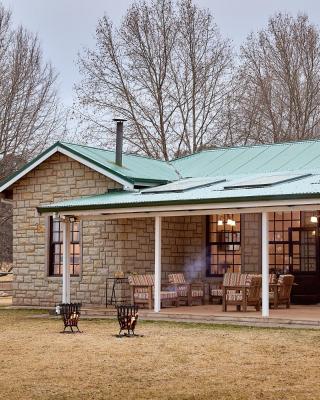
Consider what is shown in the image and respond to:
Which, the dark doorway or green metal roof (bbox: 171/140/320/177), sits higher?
green metal roof (bbox: 171/140/320/177)

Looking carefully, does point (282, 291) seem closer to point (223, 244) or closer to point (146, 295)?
point (223, 244)

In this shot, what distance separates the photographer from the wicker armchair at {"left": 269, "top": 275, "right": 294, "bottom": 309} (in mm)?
18781

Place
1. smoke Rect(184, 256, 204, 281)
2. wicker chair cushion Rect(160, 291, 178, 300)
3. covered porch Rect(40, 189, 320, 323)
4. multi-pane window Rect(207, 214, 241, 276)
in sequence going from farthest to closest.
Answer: smoke Rect(184, 256, 204, 281) → multi-pane window Rect(207, 214, 241, 276) → wicker chair cushion Rect(160, 291, 178, 300) → covered porch Rect(40, 189, 320, 323)

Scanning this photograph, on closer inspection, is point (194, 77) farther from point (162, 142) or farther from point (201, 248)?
point (201, 248)

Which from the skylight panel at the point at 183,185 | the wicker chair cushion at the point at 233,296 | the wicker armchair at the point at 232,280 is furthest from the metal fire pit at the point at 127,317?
the skylight panel at the point at 183,185

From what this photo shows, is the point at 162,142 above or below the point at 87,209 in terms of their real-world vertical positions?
above

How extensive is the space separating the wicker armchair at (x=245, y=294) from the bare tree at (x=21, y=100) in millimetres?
13569

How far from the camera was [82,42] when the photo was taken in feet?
111

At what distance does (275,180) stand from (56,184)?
6.53m

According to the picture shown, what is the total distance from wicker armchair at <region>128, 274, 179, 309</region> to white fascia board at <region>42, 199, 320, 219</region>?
1.43 m

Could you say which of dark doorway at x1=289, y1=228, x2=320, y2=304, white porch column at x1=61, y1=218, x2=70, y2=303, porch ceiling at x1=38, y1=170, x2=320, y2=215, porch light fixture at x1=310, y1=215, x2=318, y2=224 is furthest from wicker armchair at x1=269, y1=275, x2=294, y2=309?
white porch column at x1=61, y1=218, x2=70, y2=303

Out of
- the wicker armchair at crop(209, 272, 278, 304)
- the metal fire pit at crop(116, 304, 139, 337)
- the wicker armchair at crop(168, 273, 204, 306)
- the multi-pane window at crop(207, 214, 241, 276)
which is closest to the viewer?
the metal fire pit at crop(116, 304, 139, 337)

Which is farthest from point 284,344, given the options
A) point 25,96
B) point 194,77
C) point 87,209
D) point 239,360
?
point 194,77

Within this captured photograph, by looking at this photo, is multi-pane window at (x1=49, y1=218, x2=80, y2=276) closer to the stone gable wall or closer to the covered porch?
the stone gable wall
